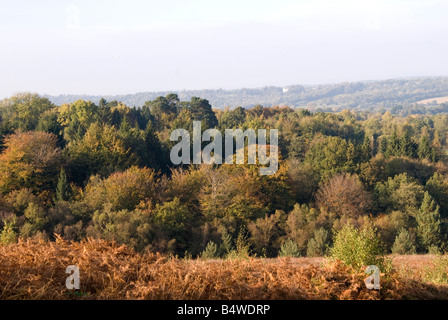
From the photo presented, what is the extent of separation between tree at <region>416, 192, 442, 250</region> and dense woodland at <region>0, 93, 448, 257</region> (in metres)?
0.11

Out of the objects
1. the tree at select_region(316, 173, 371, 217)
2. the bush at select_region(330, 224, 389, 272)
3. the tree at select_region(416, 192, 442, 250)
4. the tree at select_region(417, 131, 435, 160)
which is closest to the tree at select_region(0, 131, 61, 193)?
the tree at select_region(316, 173, 371, 217)

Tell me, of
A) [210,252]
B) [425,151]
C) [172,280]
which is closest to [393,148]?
[425,151]

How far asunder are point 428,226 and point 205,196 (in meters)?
21.9

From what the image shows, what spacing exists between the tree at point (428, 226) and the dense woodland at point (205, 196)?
0.11m

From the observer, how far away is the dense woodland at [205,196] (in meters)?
36.5

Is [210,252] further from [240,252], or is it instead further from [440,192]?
[440,192]

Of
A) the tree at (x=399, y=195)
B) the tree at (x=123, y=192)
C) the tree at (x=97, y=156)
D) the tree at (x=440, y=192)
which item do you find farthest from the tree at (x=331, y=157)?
the tree at (x=97, y=156)

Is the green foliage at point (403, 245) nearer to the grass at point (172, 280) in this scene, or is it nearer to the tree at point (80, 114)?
the grass at point (172, 280)

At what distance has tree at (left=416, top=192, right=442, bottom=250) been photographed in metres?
42.8

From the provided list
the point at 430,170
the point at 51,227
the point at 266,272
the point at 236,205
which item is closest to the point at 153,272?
the point at 266,272

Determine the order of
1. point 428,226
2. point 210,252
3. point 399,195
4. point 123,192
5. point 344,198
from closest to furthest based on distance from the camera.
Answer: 1. point 210,252
2. point 123,192
3. point 428,226
4. point 344,198
5. point 399,195

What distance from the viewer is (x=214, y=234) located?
39750mm

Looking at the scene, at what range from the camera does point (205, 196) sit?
44.2 m
